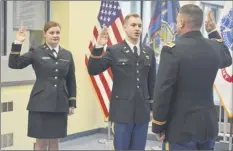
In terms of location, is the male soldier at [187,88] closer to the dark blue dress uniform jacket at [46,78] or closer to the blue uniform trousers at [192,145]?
the blue uniform trousers at [192,145]

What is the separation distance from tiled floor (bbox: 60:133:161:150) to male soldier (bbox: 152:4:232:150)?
9.20 feet

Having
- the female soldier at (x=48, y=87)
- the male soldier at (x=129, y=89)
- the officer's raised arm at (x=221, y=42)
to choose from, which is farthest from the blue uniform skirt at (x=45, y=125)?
the officer's raised arm at (x=221, y=42)

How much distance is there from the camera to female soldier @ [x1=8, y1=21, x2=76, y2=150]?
3.49 meters

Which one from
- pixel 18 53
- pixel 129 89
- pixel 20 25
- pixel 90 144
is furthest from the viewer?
pixel 90 144

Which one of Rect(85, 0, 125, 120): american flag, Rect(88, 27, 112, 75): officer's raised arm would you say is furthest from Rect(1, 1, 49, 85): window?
Rect(88, 27, 112, 75): officer's raised arm

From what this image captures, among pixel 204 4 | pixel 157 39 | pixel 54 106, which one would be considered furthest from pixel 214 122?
pixel 204 4

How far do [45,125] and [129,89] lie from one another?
857mm

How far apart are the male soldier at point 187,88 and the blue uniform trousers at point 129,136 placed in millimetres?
768

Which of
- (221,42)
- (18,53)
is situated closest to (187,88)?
(221,42)

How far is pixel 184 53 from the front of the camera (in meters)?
2.35

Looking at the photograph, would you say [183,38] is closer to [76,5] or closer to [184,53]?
[184,53]

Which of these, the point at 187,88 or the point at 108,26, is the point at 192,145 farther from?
the point at 108,26

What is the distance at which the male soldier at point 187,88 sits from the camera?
7.71ft

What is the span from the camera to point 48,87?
3508mm
